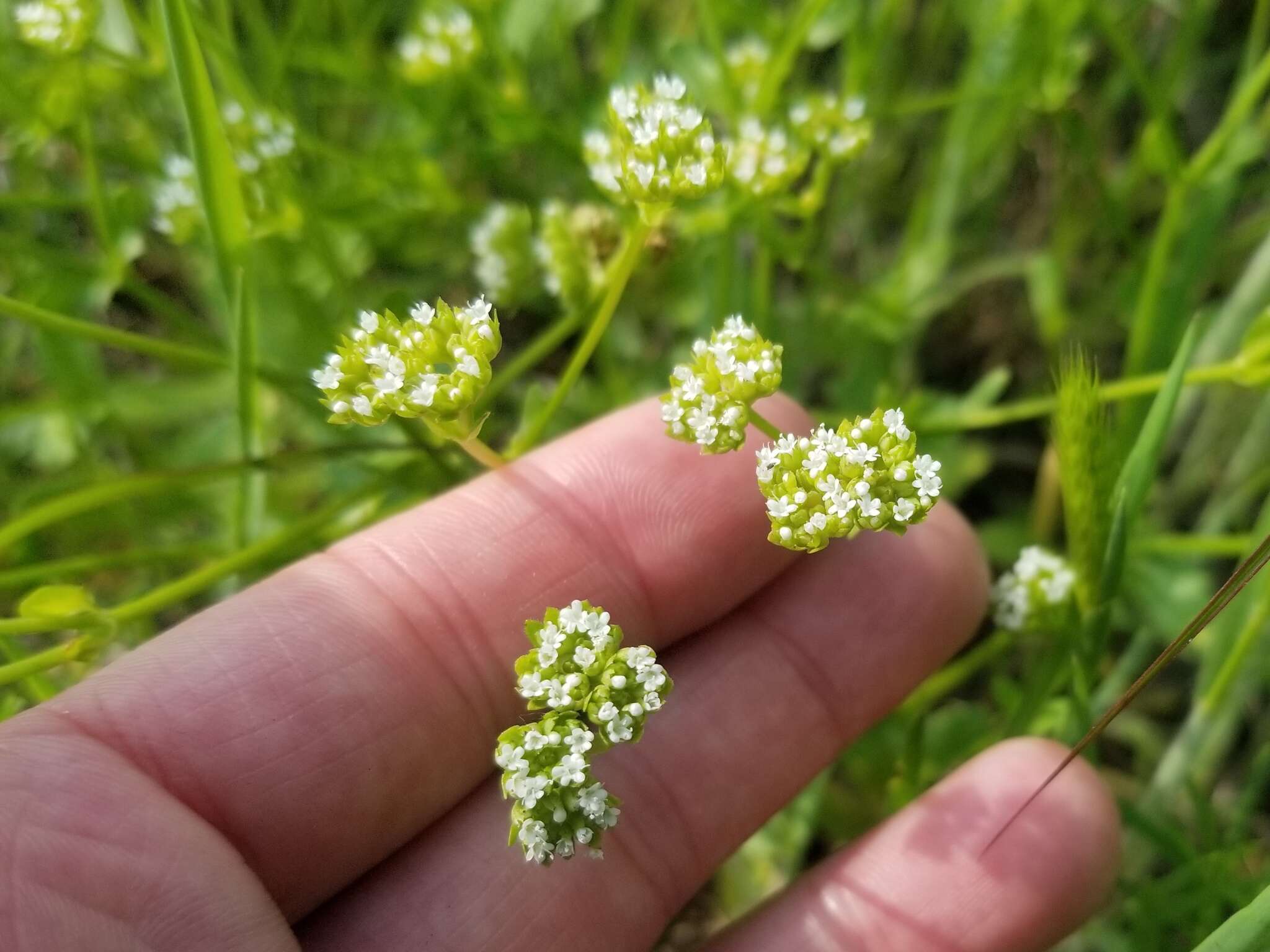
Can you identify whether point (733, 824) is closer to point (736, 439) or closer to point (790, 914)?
point (790, 914)

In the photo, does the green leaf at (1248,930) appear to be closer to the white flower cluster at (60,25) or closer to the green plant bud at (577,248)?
the green plant bud at (577,248)

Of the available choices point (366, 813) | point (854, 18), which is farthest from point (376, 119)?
point (366, 813)

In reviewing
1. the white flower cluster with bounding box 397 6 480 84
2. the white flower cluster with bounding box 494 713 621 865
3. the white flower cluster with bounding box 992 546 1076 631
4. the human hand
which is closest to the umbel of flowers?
the white flower cluster with bounding box 494 713 621 865

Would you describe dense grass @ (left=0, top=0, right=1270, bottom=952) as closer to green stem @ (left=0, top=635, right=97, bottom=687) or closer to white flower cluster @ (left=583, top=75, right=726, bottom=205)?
green stem @ (left=0, top=635, right=97, bottom=687)

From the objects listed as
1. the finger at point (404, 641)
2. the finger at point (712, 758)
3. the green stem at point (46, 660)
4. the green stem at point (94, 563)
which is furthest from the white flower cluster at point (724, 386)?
the green stem at point (94, 563)

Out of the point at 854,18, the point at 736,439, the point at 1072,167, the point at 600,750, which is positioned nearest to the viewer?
the point at 600,750
